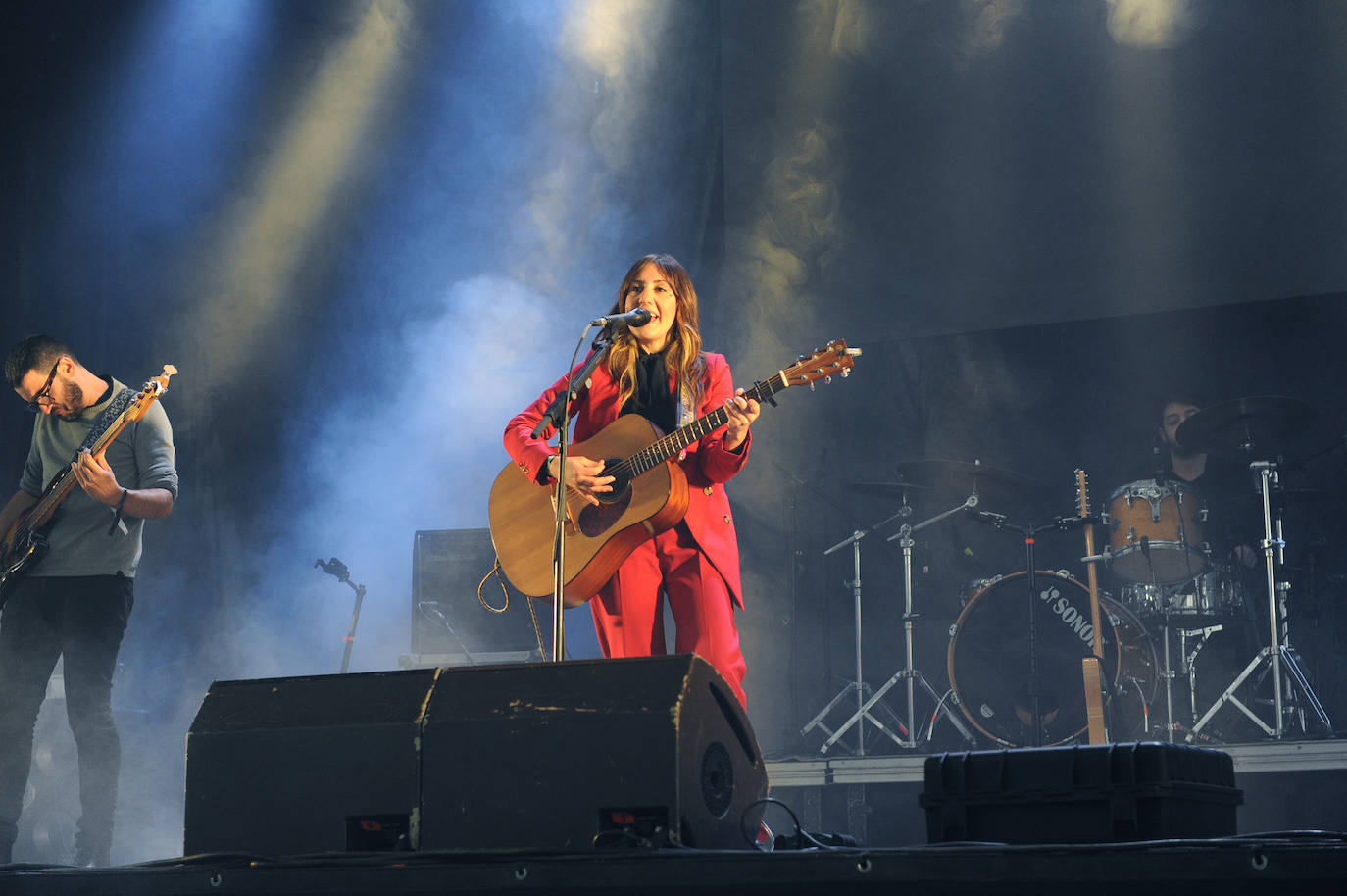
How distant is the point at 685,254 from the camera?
7.21 meters

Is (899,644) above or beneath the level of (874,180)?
beneath

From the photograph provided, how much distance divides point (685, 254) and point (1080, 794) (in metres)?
5.61

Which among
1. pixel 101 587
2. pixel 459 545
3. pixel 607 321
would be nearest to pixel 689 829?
pixel 607 321

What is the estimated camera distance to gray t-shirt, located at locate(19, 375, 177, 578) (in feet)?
13.7

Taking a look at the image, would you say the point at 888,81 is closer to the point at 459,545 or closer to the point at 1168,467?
the point at 1168,467

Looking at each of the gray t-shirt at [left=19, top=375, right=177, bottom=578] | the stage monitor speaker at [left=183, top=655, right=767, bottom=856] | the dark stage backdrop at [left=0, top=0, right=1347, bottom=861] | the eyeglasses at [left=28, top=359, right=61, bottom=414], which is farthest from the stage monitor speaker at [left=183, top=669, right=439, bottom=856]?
the dark stage backdrop at [left=0, top=0, right=1347, bottom=861]

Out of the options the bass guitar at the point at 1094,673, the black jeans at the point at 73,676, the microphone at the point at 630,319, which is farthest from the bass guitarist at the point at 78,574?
the bass guitar at the point at 1094,673

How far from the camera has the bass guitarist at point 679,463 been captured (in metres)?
3.31

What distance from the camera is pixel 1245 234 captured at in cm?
664

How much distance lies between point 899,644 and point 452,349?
3.11 m

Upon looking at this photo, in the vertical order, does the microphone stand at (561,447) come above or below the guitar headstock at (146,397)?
below

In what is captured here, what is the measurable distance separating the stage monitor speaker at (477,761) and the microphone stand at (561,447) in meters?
0.75

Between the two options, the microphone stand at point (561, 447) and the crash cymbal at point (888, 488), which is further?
the crash cymbal at point (888, 488)

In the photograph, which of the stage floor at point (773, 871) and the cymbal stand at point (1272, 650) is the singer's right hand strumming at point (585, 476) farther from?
the cymbal stand at point (1272, 650)
